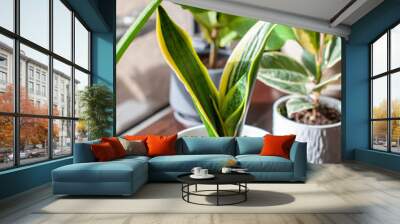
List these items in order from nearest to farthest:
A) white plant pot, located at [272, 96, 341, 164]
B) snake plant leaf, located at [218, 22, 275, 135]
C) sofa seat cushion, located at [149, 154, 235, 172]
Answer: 1. sofa seat cushion, located at [149, 154, 235, 172]
2. snake plant leaf, located at [218, 22, 275, 135]
3. white plant pot, located at [272, 96, 341, 164]

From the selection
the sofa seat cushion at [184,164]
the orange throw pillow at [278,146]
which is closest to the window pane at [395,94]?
the orange throw pillow at [278,146]

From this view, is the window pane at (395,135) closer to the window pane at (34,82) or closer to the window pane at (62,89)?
the window pane at (62,89)

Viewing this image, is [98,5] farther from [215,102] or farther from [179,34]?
[215,102]

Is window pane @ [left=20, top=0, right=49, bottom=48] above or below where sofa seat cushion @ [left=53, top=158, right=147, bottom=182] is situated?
above

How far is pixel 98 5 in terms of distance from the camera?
240 inches

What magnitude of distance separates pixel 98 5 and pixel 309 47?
12.4 feet

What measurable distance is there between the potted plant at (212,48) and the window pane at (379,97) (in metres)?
2.41

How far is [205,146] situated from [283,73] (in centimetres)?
284

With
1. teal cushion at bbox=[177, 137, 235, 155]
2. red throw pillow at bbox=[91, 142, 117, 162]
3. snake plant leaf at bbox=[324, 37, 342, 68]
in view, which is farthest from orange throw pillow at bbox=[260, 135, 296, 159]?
snake plant leaf at bbox=[324, 37, 342, 68]

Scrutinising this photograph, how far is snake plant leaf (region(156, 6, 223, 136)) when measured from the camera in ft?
19.9

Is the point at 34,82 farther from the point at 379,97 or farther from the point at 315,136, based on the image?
the point at 379,97

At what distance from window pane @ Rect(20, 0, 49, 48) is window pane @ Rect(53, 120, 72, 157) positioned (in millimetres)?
1035

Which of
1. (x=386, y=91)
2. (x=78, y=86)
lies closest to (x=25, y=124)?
(x=78, y=86)

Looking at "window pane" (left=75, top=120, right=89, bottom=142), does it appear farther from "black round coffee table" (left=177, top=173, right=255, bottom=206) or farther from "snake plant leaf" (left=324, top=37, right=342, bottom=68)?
"snake plant leaf" (left=324, top=37, right=342, bottom=68)
